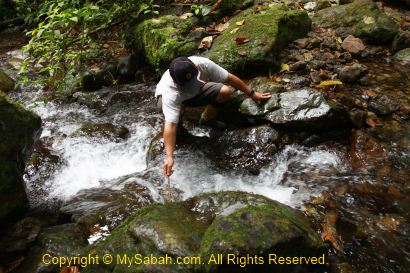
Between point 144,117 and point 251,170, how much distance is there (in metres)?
2.33

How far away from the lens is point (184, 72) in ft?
13.9

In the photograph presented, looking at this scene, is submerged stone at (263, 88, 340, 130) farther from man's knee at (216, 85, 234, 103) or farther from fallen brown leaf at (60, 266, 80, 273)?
fallen brown leaf at (60, 266, 80, 273)

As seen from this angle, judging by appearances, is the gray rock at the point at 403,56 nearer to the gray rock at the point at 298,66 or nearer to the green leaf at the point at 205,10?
the gray rock at the point at 298,66

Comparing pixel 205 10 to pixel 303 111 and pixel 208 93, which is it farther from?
pixel 303 111

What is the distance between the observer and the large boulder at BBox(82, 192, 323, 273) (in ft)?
9.21

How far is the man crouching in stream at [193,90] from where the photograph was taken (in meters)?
4.26

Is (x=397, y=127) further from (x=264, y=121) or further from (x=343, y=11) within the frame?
(x=343, y=11)

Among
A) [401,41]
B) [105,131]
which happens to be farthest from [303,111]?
[105,131]

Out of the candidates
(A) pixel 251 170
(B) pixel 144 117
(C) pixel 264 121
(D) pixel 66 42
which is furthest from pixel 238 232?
(D) pixel 66 42

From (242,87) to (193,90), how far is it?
0.77 metres

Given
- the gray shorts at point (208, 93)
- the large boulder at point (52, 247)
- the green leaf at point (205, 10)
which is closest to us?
the large boulder at point (52, 247)

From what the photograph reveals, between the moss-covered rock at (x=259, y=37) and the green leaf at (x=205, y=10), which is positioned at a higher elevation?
the green leaf at (x=205, y=10)

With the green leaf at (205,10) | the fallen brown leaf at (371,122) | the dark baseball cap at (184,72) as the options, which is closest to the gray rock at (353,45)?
the fallen brown leaf at (371,122)

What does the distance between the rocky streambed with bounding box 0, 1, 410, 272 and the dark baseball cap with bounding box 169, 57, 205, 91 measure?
1.13m
